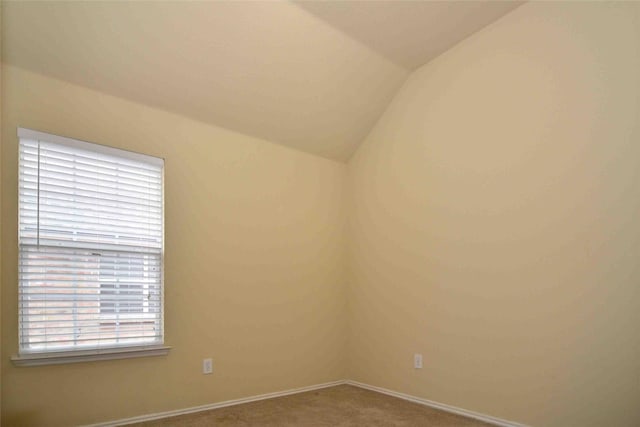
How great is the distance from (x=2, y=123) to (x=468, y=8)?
10.2 ft

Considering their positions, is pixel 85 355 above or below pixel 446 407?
above

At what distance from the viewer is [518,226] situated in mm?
3092

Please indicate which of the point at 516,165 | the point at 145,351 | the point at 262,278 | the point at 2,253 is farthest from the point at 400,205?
the point at 2,253

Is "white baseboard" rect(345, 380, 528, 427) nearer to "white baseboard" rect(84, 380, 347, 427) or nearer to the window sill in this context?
"white baseboard" rect(84, 380, 347, 427)

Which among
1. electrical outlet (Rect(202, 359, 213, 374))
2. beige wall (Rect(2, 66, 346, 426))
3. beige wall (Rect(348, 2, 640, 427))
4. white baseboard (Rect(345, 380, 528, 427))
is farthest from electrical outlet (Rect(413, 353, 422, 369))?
electrical outlet (Rect(202, 359, 213, 374))

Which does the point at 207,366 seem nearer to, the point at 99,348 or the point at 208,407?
the point at 208,407

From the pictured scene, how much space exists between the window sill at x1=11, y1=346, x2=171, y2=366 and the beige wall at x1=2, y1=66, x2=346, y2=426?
0.05 meters

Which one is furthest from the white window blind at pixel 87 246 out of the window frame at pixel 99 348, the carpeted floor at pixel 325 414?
the carpeted floor at pixel 325 414

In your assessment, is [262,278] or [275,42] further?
[262,278]

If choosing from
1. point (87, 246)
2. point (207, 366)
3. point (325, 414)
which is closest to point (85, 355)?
point (87, 246)

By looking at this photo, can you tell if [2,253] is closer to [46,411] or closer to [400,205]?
[46,411]

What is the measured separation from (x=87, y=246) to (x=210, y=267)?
2.97 ft

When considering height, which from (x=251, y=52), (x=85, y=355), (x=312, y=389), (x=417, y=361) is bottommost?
(x=312, y=389)

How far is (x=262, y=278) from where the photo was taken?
377cm
